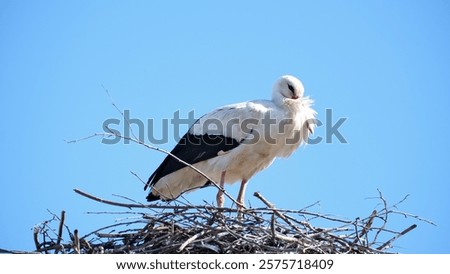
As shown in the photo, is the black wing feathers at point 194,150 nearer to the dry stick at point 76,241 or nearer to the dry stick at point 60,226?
the dry stick at point 60,226

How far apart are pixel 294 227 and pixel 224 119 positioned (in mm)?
2224

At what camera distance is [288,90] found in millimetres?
9227

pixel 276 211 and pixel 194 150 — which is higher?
pixel 194 150

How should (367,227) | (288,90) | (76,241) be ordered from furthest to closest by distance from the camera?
(288,90) < (367,227) < (76,241)

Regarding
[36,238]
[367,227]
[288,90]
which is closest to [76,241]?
[36,238]

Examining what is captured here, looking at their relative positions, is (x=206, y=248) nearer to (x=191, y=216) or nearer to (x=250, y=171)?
(x=191, y=216)

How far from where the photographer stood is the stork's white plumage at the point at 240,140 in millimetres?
9008

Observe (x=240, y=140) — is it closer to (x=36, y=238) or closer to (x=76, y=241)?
(x=36, y=238)

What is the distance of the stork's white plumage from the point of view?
29.6 ft

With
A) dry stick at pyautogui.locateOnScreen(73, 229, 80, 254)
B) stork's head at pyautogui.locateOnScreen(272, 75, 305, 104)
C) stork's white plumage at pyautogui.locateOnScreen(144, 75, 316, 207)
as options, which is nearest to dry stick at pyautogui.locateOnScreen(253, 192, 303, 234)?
A: dry stick at pyautogui.locateOnScreen(73, 229, 80, 254)

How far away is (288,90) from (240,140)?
0.62m

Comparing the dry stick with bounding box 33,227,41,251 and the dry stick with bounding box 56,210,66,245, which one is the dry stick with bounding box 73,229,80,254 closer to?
the dry stick with bounding box 56,210,66,245

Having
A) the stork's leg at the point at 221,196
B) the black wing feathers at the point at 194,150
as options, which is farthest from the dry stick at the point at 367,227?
the stork's leg at the point at 221,196
